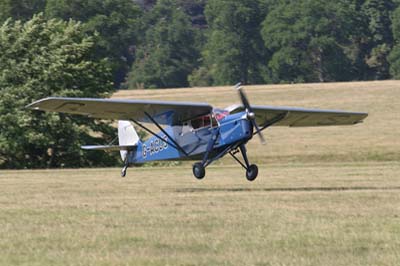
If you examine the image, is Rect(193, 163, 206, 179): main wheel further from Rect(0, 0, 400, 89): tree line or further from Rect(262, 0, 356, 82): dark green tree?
Rect(262, 0, 356, 82): dark green tree

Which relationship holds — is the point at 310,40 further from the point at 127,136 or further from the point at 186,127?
the point at 186,127

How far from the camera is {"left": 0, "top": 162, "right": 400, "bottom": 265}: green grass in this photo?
11680 millimetres

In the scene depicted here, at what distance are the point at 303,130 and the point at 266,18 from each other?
66.3m

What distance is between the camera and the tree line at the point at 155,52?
4162 centimetres

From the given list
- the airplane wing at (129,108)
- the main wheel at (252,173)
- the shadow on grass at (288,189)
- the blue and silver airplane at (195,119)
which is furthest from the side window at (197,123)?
the shadow on grass at (288,189)

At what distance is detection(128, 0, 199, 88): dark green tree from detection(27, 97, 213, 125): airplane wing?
93.0m

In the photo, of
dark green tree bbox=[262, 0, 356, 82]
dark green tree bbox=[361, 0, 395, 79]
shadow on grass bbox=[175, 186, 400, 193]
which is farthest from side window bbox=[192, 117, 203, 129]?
dark green tree bbox=[361, 0, 395, 79]

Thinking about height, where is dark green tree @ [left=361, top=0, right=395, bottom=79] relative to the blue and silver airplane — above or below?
below

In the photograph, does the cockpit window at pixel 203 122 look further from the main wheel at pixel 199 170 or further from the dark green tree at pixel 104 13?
the dark green tree at pixel 104 13

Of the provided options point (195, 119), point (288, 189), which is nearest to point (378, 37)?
point (195, 119)

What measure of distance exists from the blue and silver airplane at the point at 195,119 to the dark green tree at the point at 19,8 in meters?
47.1

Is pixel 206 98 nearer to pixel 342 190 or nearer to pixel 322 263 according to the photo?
pixel 342 190

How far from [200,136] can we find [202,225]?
9.85 meters

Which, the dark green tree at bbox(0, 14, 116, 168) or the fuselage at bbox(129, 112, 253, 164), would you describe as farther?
the dark green tree at bbox(0, 14, 116, 168)
